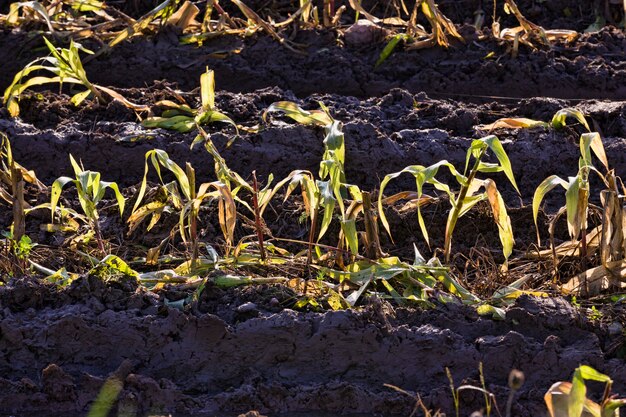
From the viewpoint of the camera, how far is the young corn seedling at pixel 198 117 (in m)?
A: 4.06

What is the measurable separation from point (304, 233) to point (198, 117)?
784 mm

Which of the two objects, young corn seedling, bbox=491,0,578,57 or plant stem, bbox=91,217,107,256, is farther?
young corn seedling, bbox=491,0,578,57

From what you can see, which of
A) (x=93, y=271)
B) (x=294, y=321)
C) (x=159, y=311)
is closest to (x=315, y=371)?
(x=294, y=321)

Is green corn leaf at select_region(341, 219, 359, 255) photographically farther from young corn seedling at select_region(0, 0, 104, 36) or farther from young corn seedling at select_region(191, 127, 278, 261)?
young corn seedling at select_region(0, 0, 104, 36)

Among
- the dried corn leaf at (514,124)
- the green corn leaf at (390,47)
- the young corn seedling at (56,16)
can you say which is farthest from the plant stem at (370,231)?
the young corn seedling at (56,16)

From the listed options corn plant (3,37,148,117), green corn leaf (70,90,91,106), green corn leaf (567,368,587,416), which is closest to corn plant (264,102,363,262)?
green corn leaf (567,368,587,416)

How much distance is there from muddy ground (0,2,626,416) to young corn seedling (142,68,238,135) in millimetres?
62

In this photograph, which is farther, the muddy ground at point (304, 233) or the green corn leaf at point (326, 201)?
the green corn leaf at point (326, 201)

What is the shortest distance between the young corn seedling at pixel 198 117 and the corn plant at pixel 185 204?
43 centimetres

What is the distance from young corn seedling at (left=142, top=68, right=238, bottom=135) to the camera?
4057 mm

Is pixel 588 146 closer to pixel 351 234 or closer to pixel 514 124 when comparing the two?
pixel 351 234

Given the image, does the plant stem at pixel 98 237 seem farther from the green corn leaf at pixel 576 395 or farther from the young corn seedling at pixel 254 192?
the green corn leaf at pixel 576 395

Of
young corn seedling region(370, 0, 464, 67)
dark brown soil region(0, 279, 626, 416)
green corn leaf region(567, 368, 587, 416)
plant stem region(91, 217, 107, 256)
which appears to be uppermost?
young corn seedling region(370, 0, 464, 67)

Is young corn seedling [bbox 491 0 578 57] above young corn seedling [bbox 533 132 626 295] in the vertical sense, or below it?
above
